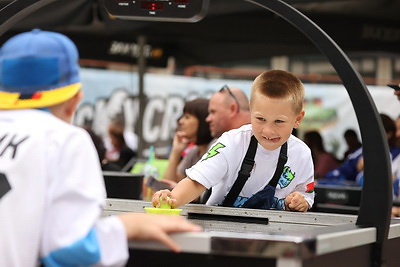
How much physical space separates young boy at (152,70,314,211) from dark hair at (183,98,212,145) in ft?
6.50

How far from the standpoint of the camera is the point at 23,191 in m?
2.18

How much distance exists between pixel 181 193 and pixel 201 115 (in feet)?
8.08

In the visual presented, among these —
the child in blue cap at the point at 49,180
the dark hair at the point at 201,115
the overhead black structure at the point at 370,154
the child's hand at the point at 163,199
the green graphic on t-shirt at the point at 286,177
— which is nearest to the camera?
the child in blue cap at the point at 49,180

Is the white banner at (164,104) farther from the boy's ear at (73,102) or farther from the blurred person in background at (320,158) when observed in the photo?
the boy's ear at (73,102)

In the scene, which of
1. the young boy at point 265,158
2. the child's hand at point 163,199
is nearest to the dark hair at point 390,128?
the young boy at point 265,158

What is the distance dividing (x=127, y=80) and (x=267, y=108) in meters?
10.6

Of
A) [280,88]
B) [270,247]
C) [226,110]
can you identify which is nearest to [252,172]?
[280,88]

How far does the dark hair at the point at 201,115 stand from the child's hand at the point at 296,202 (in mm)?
2161

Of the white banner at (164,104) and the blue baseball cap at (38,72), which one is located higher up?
the blue baseball cap at (38,72)

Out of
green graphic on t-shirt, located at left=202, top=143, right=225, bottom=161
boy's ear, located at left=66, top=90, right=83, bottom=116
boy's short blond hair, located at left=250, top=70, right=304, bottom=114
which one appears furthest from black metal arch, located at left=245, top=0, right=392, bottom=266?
boy's ear, located at left=66, top=90, right=83, bottom=116

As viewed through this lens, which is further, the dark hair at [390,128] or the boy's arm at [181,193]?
the dark hair at [390,128]

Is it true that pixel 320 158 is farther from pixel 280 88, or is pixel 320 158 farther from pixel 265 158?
pixel 280 88

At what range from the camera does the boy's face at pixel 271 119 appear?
3357mm

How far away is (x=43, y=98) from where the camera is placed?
2.31 m
